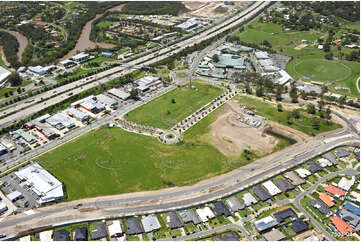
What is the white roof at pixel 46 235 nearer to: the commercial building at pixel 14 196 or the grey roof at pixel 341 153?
the commercial building at pixel 14 196

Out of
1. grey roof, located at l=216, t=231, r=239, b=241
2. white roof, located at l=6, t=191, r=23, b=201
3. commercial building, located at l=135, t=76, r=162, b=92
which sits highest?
commercial building, located at l=135, t=76, r=162, b=92

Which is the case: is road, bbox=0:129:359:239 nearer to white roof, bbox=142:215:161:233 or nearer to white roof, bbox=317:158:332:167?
white roof, bbox=142:215:161:233

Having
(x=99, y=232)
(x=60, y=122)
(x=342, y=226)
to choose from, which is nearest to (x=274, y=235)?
(x=342, y=226)

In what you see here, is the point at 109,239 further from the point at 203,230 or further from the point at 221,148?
the point at 221,148

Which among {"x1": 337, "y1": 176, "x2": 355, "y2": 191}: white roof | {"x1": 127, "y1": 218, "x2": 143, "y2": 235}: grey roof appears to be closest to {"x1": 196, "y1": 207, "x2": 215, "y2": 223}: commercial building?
{"x1": 127, "y1": 218, "x2": 143, "y2": 235}: grey roof

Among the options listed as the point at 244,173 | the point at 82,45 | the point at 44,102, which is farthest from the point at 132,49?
the point at 244,173

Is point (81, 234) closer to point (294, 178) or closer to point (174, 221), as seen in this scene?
point (174, 221)
